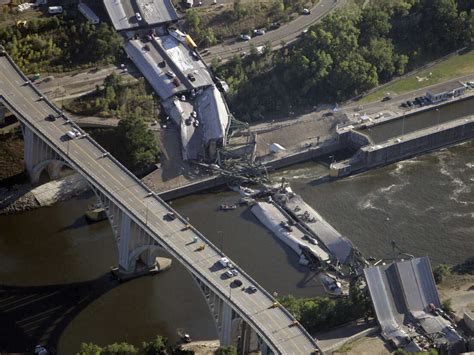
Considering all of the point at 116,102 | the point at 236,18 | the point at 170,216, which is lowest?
the point at 170,216

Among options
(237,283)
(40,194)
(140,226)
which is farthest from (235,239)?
(40,194)

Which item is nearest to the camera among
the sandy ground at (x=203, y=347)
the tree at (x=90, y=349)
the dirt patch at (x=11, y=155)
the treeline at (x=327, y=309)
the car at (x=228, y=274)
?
the tree at (x=90, y=349)

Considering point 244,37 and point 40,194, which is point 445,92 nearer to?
point 244,37

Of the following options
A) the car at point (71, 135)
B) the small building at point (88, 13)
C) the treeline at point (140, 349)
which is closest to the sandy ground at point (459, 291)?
the treeline at point (140, 349)

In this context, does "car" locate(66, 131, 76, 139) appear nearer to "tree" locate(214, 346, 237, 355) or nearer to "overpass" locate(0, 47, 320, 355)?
"overpass" locate(0, 47, 320, 355)

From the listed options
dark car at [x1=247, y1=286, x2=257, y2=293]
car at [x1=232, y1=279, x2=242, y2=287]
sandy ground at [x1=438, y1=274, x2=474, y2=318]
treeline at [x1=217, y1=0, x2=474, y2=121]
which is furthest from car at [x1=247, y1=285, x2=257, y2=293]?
treeline at [x1=217, y1=0, x2=474, y2=121]

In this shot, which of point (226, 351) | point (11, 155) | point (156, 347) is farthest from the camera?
point (11, 155)

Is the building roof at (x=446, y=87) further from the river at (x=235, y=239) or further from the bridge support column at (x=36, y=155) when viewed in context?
the bridge support column at (x=36, y=155)
